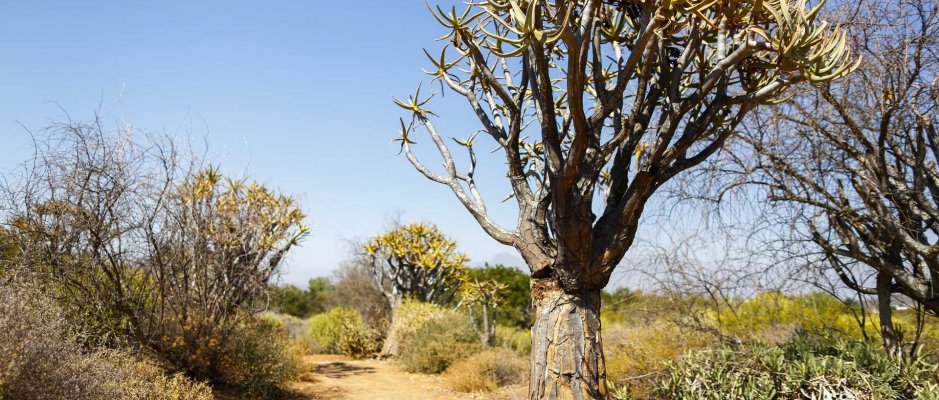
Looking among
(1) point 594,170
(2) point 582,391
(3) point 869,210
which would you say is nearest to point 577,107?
(1) point 594,170

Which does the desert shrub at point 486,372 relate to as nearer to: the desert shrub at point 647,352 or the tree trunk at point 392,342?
the desert shrub at point 647,352

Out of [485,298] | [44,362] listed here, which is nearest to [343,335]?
[485,298]

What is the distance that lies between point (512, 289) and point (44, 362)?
56.6 ft

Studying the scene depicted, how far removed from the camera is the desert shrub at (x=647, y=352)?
730 centimetres

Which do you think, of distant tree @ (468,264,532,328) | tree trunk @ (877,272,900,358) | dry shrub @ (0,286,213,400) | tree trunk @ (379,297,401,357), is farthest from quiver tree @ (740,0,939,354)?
distant tree @ (468,264,532,328)

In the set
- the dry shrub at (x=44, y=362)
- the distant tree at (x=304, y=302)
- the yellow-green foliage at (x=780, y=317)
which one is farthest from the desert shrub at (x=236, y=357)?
the distant tree at (x=304, y=302)

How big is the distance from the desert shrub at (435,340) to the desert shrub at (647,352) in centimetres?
407

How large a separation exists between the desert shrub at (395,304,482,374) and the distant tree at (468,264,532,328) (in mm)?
6201

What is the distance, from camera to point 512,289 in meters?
21.4

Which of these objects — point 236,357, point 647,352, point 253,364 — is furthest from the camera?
point 253,364

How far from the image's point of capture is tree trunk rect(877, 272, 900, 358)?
641 cm

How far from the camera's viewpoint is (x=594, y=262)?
4.87 m

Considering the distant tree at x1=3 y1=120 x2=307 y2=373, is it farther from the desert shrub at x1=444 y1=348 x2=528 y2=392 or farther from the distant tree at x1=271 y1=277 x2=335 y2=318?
the distant tree at x1=271 y1=277 x2=335 y2=318

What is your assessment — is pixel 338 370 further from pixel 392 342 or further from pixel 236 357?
pixel 236 357
